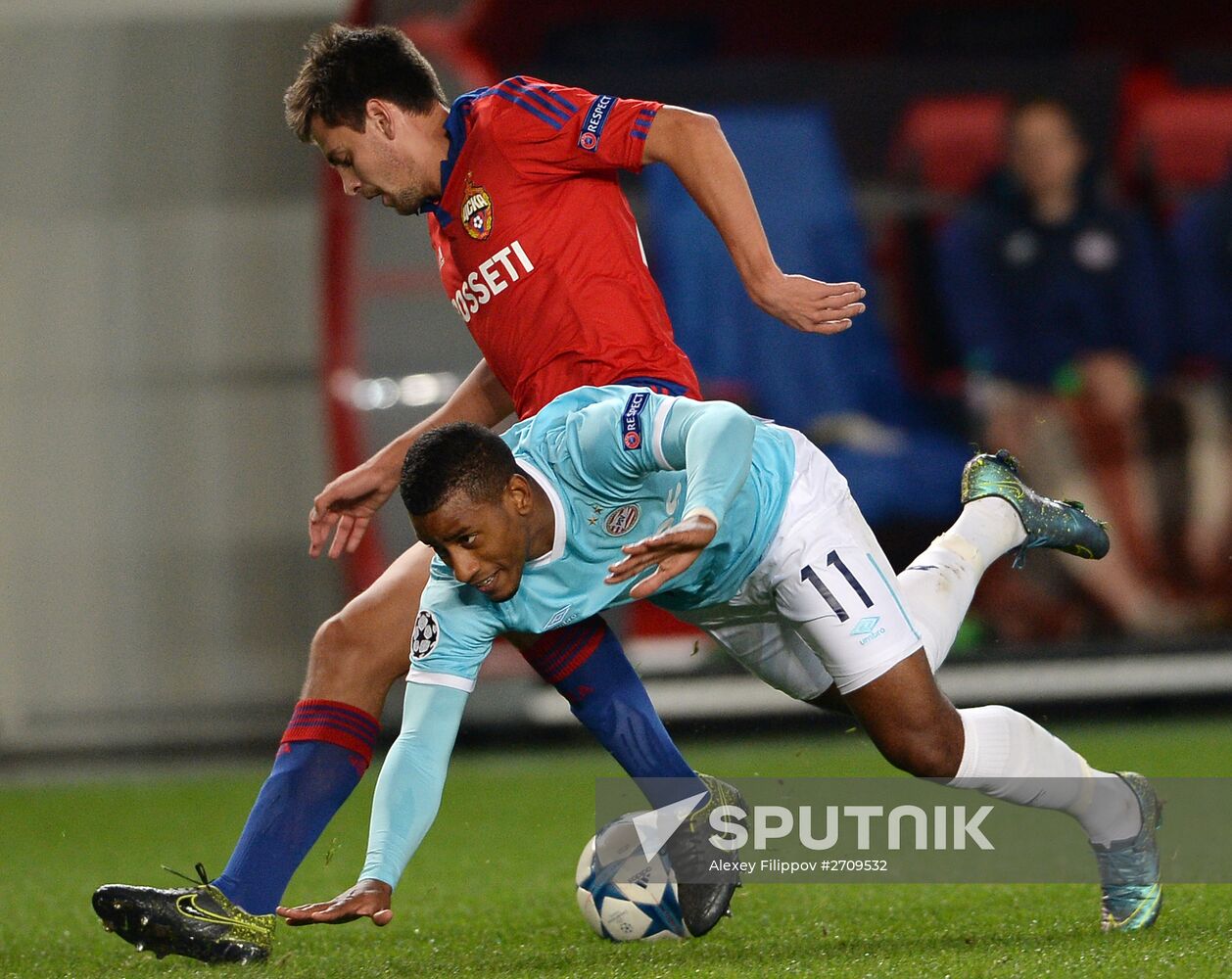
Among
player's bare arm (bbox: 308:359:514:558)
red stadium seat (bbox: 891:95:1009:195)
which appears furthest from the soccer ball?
red stadium seat (bbox: 891:95:1009:195)

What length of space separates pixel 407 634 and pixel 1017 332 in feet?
15.5

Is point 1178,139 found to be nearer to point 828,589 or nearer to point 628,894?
point 828,589

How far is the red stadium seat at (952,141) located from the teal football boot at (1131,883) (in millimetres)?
5006

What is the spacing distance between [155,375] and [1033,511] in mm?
4387

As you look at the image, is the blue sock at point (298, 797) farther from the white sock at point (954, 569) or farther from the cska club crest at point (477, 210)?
the white sock at point (954, 569)

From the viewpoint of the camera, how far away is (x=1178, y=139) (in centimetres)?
834

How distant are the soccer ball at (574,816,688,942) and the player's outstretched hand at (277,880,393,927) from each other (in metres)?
0.72

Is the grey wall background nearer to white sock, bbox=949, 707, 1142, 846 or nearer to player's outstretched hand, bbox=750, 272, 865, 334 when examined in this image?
player's outstretched hand, bbox=750, 272, 865, 334

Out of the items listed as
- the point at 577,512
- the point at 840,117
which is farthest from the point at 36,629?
the point at 577,512

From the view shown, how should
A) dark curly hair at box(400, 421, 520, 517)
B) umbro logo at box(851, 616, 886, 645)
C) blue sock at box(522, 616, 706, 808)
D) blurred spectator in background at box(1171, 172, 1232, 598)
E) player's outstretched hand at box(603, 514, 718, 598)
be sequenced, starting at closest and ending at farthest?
player's outstretched hand at box(603, 514, 718, 598)
dark curly hair at box(400, 421, 520, 517)
umbro logo at box(851, 616, 886, 645)
blue sock at box(522, 616, 706, 808)
blurred spectator in background at box(1171, 172, 1232, 598)

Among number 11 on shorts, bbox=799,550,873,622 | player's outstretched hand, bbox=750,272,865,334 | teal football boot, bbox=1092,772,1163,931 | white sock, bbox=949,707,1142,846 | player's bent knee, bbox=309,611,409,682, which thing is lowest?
teal football boot, bbox=1092,772,1163,931

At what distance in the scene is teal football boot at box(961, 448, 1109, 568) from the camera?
403cm

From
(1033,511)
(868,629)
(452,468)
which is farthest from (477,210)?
(1033,511)

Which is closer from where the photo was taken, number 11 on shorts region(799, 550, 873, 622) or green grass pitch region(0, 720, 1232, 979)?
green grass pitch region(0, 720, 1232, 979)
